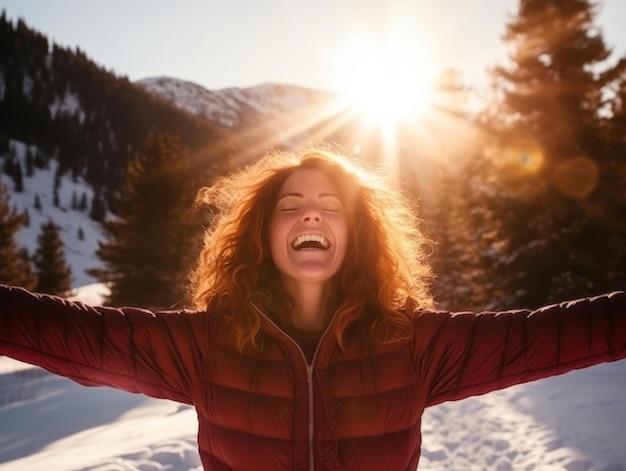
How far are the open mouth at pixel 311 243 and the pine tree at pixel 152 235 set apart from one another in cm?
1601

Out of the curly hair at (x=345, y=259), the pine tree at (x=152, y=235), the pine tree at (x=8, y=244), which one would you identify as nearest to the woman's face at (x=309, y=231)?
the curly hair at (x=345, y=259)

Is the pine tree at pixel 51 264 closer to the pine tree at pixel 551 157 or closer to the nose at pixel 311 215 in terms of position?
the pine tree at pixel 551 157

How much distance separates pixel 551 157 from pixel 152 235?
47.8 ft

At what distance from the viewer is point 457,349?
182 centimetres

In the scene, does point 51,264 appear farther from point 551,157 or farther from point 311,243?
point 311,243

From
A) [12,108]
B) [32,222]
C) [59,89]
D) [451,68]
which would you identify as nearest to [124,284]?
[451,68]

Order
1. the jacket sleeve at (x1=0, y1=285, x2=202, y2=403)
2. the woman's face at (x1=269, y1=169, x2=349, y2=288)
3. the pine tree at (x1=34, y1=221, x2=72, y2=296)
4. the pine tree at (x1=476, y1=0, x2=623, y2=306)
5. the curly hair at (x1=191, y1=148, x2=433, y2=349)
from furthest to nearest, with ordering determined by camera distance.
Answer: the pine tree at (x1=34, y1=221, x2=72, y2=296) → the pine tree at (x1=476, y1=0, x2=623, y2=306) → the woman's face at (x1=269, y1=169, x2=349, y2=288) → the curly hair at (x1=191, y1=148, x2=433, y2=349) → the jacket sleeve at (x1=0, y1=285, x2=202, y2=403)

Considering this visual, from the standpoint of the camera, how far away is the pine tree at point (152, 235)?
57.3 ft

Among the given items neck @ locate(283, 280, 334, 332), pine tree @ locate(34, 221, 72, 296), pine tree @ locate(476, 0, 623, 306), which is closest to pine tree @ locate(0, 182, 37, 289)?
pine tree @ locate(34, 221, 72, 296)

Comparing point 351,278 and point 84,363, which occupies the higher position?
point 351,278

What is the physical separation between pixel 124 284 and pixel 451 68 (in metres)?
31.9

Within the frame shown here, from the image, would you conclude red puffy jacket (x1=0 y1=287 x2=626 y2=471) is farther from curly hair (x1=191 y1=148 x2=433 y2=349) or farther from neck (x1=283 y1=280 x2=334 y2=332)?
neck (x1=283 y1=280 x2=334 y2=332)

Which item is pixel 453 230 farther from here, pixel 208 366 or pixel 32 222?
pixel 32 222

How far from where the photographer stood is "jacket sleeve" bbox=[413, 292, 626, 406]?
1.66 m
